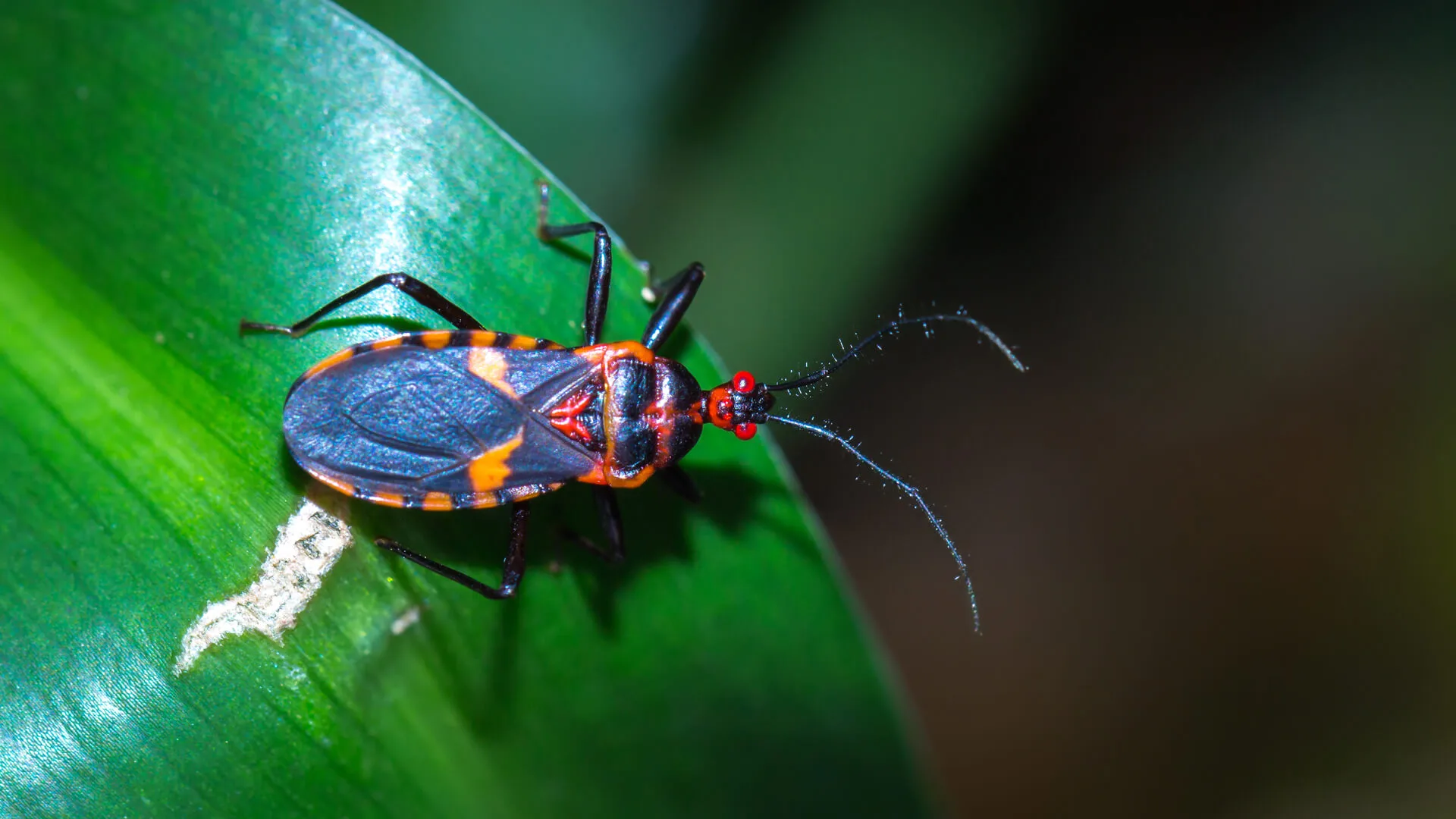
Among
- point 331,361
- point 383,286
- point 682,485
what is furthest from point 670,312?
point 331,361

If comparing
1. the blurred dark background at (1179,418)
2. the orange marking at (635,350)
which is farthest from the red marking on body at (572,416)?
the blurred dark background at (1179,418)

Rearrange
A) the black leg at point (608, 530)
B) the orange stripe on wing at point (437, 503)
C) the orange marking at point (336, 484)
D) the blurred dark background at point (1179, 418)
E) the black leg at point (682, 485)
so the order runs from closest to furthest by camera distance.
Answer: the orange marking at point (336, 484) < the orange stripe on wing at point (437, 503) < the black leg at point (608, 530) < the black leg at point (682, 485) < the blurred dark background at point (1179, 418)

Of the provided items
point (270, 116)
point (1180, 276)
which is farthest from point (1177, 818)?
point (270, 116)

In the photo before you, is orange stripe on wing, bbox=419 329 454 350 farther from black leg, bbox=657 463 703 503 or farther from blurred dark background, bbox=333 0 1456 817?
blurred dark background, bbox=333 0 1456 817

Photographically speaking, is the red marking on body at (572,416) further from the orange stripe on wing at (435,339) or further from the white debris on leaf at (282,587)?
the white debris on leaf at (282,587)

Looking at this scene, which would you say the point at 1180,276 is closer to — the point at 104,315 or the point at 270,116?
the point at 270,116

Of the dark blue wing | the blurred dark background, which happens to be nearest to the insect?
the dark blue wing

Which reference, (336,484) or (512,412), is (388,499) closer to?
(336,484)
